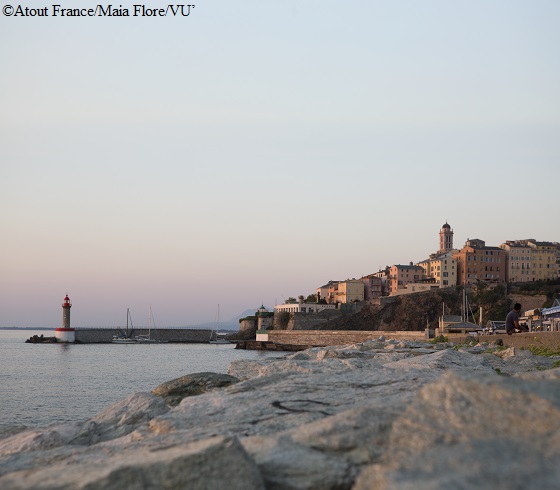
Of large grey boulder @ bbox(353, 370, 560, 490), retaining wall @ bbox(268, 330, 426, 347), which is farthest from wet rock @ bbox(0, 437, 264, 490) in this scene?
retaining wall @ bbox(268, 330, 426, 347)

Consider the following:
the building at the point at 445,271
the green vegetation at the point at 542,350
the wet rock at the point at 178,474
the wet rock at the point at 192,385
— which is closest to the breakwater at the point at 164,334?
the building at the point at 445,271

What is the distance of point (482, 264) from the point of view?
12300cm

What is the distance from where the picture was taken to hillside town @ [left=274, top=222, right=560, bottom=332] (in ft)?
403

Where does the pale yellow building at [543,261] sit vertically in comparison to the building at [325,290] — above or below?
above

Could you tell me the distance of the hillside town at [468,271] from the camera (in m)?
123

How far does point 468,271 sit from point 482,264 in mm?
2691

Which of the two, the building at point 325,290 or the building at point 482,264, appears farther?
the building at point 325,290

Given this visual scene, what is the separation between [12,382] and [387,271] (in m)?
115

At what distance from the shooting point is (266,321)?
402 feet

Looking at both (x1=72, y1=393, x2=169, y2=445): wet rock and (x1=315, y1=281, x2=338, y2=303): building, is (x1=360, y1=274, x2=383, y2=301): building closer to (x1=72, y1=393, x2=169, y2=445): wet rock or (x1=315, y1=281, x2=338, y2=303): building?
(x1=315, y1=281, x2=338, y2=303): building

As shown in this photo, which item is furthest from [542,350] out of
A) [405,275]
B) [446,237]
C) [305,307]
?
[446,237]

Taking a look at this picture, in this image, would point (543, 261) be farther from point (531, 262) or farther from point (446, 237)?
point (446, 237)

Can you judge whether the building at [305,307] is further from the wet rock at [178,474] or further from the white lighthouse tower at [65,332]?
the wet rock at [178,474]

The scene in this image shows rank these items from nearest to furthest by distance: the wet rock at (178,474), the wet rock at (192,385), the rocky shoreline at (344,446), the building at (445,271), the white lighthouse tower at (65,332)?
1. the rocky shoreline at (344,446)
2. the wet rock at (178,474)
3. the wet rock at (192,385)
4. the white lighthouse tower at (65,332)
5. the building at (445,271)
